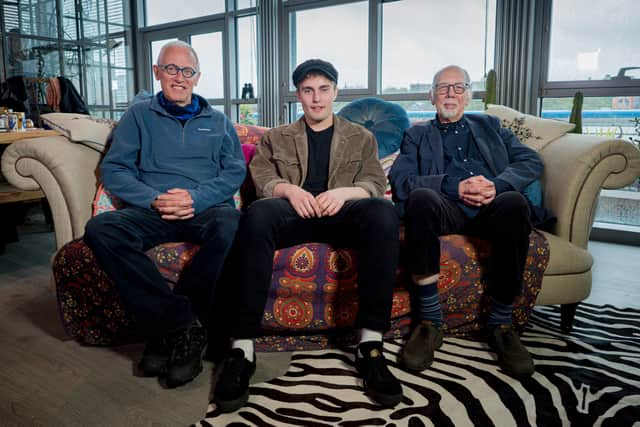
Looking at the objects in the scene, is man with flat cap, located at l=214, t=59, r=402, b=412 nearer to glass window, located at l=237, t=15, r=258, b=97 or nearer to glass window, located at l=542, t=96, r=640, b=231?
glass window, located at l=542, t=96, r=640, b=231

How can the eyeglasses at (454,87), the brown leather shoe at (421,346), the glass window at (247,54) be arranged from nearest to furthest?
the brown leather shoe at (421,346), the eyeglasses at (454,87), the glass window at (247,54)

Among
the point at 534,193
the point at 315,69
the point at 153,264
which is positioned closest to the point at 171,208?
the point at 153,264

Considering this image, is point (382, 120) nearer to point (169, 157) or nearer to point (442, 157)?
point (442, 157)

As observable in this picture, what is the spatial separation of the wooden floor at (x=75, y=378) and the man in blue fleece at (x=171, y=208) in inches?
3.9

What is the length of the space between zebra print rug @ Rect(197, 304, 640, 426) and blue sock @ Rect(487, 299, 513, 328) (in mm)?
125

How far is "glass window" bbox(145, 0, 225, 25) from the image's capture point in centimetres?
584

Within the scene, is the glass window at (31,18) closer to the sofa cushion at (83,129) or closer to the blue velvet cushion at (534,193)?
the sofa cushion at (83,129)

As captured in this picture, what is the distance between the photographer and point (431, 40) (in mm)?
4488

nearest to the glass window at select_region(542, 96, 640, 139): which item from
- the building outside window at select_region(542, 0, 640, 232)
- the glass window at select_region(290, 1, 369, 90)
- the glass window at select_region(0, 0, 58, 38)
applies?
the building outside window at select_region(542, 0, 640, 232)

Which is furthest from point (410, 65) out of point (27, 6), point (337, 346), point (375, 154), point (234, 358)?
point (27, 6)

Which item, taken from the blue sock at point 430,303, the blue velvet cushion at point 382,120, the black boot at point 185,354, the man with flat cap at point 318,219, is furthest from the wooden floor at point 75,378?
the blue velvet cushion at point 382,120

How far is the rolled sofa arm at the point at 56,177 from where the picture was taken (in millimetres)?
1978

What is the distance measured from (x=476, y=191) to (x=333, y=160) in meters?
0.55

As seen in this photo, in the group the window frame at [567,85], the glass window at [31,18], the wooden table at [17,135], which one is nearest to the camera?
the wooden table at [17,135]
